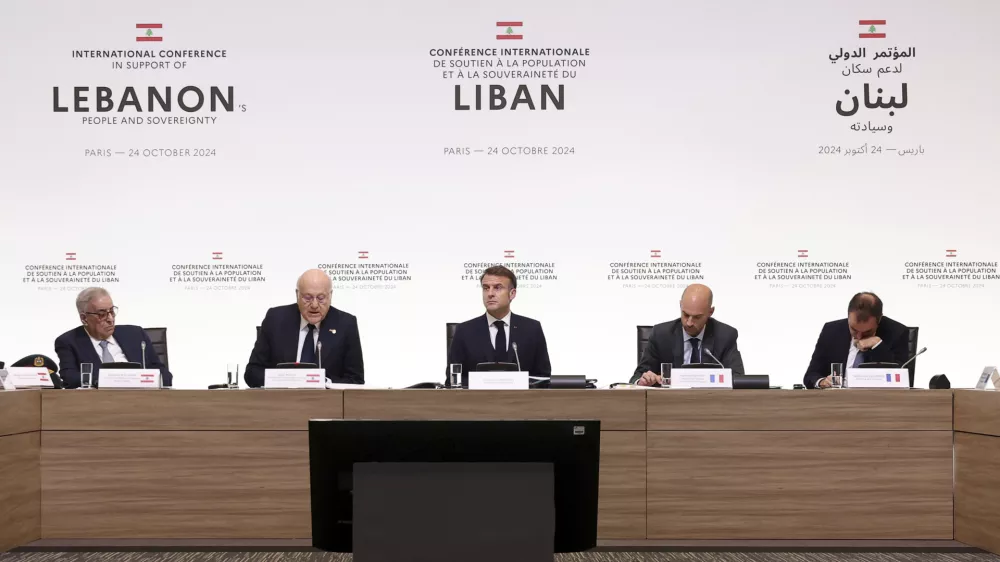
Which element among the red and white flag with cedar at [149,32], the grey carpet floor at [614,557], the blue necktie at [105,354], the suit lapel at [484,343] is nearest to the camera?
the grey carpet floor at [614,557]

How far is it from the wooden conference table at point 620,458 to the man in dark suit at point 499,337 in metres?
1.04

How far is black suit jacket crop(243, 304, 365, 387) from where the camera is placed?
4.77 metres

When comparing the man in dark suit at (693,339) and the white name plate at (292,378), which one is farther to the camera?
the man in dark suit at (693,339)

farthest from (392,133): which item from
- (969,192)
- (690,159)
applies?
(969,192)

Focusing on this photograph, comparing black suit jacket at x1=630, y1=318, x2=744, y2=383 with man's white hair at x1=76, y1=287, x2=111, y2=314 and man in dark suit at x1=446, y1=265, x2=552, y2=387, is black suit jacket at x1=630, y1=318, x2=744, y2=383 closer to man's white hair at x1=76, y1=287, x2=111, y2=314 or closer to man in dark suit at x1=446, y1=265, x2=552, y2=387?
man in dark suit at x1=446, y1=265, x2=552, y2=387

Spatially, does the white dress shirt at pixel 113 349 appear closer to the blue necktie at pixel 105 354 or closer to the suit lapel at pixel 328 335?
the blue necktie at pixel 105 354

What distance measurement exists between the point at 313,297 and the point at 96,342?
127 cm

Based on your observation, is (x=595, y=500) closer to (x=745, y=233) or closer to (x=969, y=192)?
(x=745, y=233)

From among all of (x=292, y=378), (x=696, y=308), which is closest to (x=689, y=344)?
(x=696, y=308)

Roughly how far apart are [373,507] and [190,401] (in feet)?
8.06

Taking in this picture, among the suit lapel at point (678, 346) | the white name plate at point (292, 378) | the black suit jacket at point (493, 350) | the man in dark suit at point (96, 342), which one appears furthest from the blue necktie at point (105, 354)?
the suit lapel at point (678, 346)

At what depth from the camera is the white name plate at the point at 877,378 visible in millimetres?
3826

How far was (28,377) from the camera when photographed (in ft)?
13.0

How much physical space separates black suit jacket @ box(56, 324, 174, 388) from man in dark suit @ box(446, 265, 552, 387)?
1.53m
